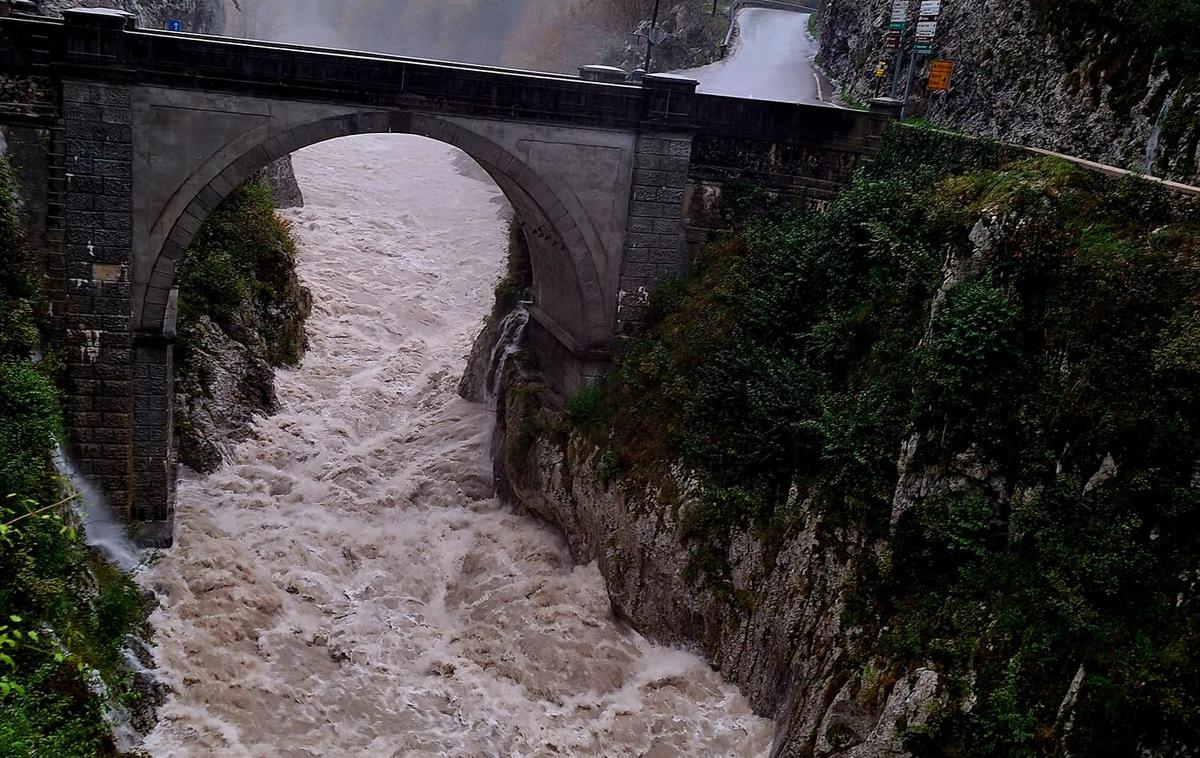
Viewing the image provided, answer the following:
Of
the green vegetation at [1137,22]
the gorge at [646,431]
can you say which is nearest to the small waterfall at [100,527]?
the gorge at [646,431]

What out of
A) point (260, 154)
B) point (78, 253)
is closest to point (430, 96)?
point (260, 154)

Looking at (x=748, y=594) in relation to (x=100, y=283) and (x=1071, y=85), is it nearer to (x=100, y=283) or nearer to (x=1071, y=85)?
(x=1071, y=85)

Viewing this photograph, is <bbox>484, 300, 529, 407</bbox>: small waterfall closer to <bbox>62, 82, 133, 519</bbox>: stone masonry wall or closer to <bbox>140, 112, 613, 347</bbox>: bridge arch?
<bbox>140, 112, 613, 347</bbox>: bridge arch

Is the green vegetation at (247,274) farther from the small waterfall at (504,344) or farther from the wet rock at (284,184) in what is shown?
the wet rock at (284,184)

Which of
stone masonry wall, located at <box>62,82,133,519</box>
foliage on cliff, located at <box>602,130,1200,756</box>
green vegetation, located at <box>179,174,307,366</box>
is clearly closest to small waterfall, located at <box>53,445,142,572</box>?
stone masonry wall, located at <box>62,82,133,519</box>

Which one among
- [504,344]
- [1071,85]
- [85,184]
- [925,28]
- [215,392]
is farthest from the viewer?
[504,344]

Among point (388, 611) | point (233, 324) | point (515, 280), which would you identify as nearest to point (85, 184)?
point (233, 324)

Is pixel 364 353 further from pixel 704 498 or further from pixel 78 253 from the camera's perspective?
pixel 704 498

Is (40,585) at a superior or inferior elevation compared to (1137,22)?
inferior
